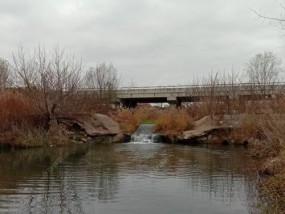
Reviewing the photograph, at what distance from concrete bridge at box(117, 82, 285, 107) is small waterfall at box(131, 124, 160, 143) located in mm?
5405

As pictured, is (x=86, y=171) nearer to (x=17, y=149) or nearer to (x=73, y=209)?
(x=73, y=209)

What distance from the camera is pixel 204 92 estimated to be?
3641cm

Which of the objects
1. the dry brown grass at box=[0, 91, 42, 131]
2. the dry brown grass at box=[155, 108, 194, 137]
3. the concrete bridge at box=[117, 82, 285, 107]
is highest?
the concrete bridge at box=[117, 82, 285, 107]

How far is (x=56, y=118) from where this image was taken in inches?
1150

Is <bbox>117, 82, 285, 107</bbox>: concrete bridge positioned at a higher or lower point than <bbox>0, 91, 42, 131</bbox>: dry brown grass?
higher

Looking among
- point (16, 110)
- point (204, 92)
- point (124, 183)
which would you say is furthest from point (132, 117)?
point (124, 183)

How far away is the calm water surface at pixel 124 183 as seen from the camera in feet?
35.7

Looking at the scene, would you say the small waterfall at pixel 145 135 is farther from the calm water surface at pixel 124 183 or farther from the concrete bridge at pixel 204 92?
the calm water surface at pixel 124 183

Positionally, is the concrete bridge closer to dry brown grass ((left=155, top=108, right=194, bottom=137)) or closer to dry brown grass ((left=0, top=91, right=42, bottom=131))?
dry brown grass ((left=155, top=108, right=194, bottom=137))

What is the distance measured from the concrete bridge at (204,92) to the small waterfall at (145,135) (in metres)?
5.41

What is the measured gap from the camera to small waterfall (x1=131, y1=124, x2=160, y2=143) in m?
32.0

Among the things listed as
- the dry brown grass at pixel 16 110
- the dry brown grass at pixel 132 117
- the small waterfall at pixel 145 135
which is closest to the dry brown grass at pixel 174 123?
the small waterfall at pixel 145 135

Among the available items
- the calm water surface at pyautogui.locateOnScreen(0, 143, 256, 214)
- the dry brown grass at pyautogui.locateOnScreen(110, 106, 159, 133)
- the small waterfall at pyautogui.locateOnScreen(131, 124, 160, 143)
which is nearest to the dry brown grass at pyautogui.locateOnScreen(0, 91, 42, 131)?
the calm water surface at pyautogui.locateOnScreen(0, 143, 256, 214)

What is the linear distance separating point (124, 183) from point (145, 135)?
62.0ft
